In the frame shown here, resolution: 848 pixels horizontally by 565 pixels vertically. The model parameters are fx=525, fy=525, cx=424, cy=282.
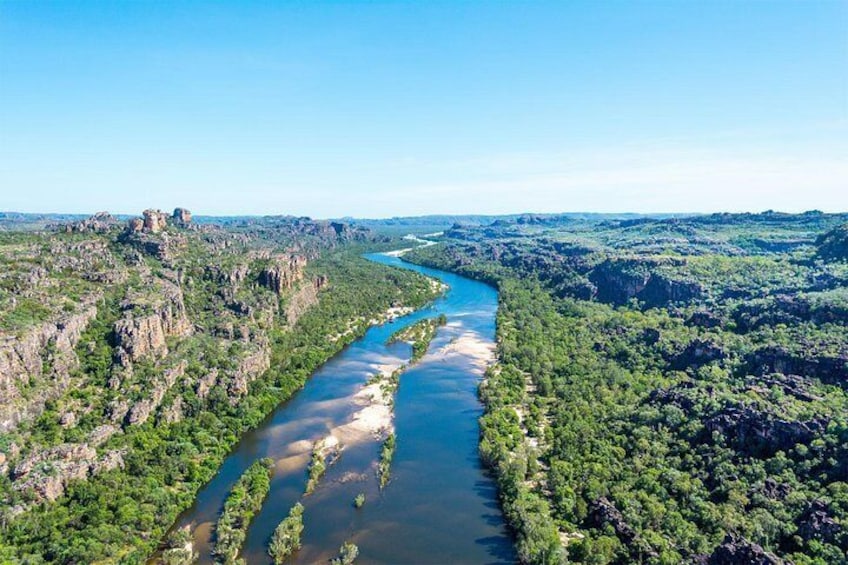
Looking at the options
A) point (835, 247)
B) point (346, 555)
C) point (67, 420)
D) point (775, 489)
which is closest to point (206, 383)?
point (67, 420)

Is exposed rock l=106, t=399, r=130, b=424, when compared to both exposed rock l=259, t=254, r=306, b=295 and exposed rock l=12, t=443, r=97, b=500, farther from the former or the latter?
exposed rock l=259, t=254, r=306, b=295

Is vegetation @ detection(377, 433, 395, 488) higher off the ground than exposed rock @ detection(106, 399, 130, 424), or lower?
lower

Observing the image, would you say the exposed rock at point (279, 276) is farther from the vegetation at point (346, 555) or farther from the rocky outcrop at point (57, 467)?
the vegetation at point (346, 555)

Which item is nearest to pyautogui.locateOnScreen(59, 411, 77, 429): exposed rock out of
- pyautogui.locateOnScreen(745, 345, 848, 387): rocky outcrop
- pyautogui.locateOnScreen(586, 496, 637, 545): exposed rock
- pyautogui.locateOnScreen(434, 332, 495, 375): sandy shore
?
pyautogui.locateOnScreen(586, 496, 637, 545): exposed rock

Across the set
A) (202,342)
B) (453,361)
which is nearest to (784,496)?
A: (453,361)

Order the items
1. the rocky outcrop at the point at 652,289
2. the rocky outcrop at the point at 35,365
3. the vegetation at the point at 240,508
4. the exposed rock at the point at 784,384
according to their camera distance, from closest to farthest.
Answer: the vegetation at the point at 240,508 → the rocky outcrop at the point at 35,365 → the exposed rock at the point at 784,384 → the rocky outcrop at the point at 652,289

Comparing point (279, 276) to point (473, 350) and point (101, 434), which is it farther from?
point (101, 434)

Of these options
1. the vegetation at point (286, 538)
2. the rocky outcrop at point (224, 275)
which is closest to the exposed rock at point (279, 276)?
the rocky outcrop at point (224, 275)
